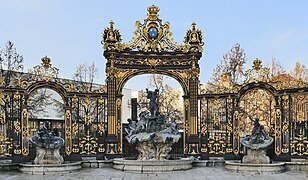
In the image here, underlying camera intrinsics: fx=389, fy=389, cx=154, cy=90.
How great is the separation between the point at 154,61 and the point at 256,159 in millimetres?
5963

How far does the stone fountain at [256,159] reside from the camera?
1276 centimetres

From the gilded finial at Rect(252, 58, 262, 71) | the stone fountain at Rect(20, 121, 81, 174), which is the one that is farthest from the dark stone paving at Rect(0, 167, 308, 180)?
the gilded finial at Rect(252, 58, 262, 71)

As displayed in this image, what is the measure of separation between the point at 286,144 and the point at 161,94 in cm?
1480

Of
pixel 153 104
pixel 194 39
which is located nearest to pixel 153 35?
pixel 194 39

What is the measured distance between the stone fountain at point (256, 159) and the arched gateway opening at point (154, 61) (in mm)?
3087

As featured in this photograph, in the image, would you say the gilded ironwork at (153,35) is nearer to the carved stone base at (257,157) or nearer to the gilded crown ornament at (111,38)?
the gilded crown ornament at (111,38)

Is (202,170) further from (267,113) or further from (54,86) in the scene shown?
(267,113)

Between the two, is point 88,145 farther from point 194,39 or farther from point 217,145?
point 194,39

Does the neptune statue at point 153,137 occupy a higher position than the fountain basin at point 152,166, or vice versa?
the neptune statue at point 153,137

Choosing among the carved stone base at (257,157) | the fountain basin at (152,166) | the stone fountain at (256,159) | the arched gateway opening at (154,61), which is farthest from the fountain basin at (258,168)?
the arched gateway opening at (154,61)

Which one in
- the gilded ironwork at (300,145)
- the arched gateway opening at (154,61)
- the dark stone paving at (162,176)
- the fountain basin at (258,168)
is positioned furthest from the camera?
the arched gateway opening at (154,61)

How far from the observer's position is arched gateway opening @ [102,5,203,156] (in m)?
16.3

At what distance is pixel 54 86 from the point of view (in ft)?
51.3

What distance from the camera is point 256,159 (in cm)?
1331
